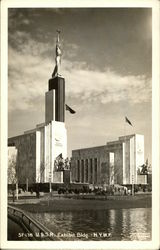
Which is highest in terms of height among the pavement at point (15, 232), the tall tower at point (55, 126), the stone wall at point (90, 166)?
the tall tower at point (55, 126)

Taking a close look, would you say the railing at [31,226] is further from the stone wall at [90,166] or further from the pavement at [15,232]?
the stone wall at [90,166]

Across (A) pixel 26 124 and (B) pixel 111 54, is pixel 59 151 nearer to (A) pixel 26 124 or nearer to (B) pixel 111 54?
(A) pixel 26 124

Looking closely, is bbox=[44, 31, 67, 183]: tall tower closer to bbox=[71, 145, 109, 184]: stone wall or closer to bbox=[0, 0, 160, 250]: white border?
bbox=[71, 145, 109, 184]: stone wall

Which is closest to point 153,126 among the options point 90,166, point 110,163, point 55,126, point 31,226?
point 110,163

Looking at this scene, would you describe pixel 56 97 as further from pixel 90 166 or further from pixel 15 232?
pixel 15 232

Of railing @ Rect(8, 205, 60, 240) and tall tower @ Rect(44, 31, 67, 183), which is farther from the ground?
tall tower @ Rect(44, 31, 67, 183)

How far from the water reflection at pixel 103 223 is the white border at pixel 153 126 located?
4 centimetres

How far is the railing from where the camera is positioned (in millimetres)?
2771

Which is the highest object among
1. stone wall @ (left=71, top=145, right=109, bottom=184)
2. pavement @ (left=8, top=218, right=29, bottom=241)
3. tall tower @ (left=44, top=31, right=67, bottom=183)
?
tall tower @ (left=44, top=31, right=67, bottom=183)

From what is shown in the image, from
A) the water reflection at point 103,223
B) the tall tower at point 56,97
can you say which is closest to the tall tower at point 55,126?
the tall tower at point 56,97

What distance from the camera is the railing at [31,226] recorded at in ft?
9.09

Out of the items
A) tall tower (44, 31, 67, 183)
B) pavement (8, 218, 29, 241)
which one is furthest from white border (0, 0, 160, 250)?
tall tower (44, 31, 67, 183)

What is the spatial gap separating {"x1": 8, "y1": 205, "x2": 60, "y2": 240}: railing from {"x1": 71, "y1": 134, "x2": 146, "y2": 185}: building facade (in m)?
0.34

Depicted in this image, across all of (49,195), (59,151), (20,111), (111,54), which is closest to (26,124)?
(20,111)
